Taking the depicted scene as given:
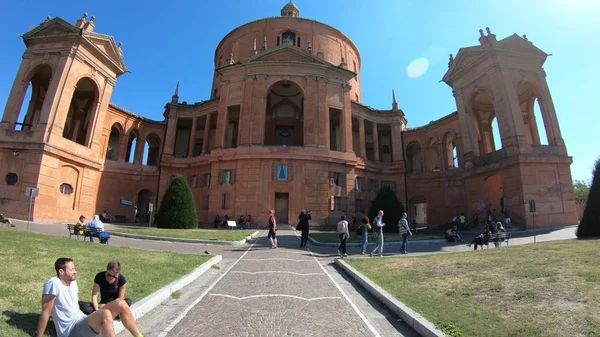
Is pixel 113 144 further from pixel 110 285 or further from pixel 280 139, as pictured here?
pixel 110 285

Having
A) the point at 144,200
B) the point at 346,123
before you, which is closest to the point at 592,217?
the point at 346,123

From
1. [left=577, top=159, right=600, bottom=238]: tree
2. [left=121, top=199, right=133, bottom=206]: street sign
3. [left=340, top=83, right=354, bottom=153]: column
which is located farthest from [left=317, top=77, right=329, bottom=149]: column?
[left=121, top=199, right=133, bottom=206]: street sign

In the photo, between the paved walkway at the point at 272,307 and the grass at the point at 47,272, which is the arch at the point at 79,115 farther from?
the paved walkway at the point at 272,307

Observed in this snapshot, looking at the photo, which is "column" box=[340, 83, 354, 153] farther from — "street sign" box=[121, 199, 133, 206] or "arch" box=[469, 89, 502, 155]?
"street sign" box=[121, 199, 133, 206]

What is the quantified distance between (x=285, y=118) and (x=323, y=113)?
6.53 metres

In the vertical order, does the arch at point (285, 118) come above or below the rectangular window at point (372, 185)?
above

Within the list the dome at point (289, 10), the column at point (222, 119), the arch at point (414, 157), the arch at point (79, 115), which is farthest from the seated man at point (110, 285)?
the dome at point (289, 10)

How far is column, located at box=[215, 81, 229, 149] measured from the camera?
3328 centimetres

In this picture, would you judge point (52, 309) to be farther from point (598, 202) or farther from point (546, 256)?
point (598, 202)

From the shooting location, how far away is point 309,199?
3028cm

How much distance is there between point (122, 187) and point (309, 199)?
68.2 ft

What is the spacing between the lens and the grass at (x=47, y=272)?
4.71 metres

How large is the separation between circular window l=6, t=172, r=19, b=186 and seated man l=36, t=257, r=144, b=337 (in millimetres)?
27072

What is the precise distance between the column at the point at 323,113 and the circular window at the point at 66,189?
22611 millimetres
